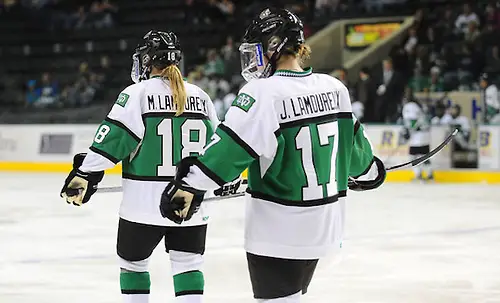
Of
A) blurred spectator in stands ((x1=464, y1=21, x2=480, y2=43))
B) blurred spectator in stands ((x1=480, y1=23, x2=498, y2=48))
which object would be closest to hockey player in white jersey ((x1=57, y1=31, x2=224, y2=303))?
blurred spectator in stands ((x1=480, y1=23, x2=498, y2=48))

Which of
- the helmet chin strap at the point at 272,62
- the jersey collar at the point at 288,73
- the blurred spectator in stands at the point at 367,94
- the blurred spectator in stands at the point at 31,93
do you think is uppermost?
the helmet chin strap at the point at 272,62

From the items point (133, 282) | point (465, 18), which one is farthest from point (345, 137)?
point (465, 18)

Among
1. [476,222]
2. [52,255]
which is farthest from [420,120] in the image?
[52,255]

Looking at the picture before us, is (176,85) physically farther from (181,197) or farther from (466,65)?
(466,65)

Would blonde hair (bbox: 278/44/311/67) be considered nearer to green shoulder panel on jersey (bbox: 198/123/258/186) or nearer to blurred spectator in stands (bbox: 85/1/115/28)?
green shoulder panel on jersey (bbox: 198/123/258/186)

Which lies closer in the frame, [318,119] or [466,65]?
[318,119]

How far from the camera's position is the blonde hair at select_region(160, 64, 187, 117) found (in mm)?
3656

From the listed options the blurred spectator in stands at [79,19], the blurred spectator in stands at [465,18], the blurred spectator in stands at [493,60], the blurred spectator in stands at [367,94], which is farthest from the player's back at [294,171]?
the blurred spectator in stands at [79,19]

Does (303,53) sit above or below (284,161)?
above

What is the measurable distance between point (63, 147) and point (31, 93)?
3.53m

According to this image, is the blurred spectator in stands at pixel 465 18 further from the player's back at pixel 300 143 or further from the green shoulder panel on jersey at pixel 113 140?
the player's back at pixel 300 143

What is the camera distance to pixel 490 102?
13.1 metres

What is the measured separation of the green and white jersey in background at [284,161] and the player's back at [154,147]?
0.94 metres

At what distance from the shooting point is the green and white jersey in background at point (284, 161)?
2.57 metres
